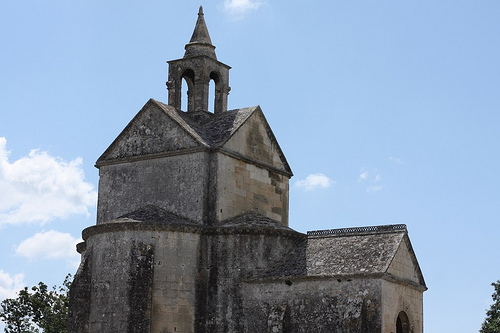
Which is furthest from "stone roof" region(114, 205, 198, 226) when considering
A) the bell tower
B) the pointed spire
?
the pointed spire

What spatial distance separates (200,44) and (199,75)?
63.0 inches

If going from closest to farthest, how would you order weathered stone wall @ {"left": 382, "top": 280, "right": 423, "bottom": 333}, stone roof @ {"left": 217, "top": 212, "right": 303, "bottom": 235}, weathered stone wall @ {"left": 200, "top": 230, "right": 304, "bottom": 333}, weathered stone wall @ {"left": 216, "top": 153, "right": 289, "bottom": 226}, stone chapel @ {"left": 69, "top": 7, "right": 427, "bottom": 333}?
weathered stone wall @ {"left": 382, "top": 280, "right": 423, "bottom": 333} → stone chapel @ {"left": 69, "top": 7, "right": 427, "bottom": 333} → weathered stone wall @ {"left": 200, "top": 230, "right": 304, "bottom": 333} → stone roof @ {"left": 217, "top": 212, "right": 303, "bottom": 235} → weathered stone wall @ {"left": 216, "top": 153, "right": 289, "bottom": 226}

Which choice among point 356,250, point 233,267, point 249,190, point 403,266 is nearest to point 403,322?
point 403,266

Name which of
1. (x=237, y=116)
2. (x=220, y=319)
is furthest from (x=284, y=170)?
(x=220, y=319)

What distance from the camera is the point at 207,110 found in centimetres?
3662

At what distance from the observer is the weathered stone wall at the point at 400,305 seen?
1153 inches

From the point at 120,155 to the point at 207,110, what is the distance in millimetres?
3989

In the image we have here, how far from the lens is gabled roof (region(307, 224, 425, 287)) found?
2981cm

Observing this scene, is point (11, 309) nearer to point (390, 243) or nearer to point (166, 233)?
point (166, 233)

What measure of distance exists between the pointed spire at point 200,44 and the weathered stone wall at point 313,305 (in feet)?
35.0

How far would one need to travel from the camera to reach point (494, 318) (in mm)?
47812

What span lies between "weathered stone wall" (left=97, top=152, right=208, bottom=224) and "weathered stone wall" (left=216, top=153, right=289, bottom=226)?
0.69 m

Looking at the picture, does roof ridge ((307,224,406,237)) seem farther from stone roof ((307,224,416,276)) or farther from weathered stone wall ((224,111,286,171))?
weathered stone wall ((224,111,286,171))

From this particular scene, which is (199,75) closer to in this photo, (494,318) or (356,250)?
(356,250)
